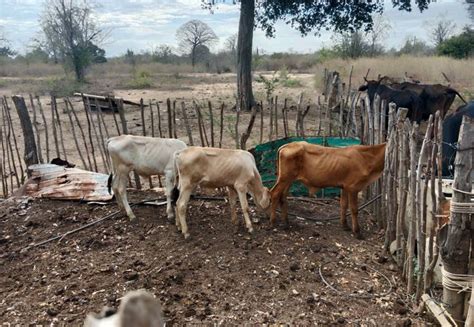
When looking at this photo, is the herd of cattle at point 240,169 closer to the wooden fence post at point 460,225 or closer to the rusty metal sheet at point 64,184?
the rusty metal sheet at point 64,184

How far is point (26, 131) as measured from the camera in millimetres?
6895

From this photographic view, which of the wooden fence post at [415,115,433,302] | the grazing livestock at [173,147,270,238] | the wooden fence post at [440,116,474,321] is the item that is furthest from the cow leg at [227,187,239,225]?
the wooden fence post at [440,116,474,321]

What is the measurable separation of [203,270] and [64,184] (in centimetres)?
287

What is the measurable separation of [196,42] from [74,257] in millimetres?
55803

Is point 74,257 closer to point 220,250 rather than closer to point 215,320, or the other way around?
point 220,250

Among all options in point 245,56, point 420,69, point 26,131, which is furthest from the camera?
point 420,69

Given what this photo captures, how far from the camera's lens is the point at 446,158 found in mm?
6355

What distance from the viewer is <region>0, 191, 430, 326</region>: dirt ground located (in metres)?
3.69

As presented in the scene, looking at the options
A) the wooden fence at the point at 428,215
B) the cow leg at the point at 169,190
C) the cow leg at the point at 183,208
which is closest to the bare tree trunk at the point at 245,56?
the cow leg at the point at 169,190

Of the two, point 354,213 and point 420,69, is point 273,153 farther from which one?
point 420,69

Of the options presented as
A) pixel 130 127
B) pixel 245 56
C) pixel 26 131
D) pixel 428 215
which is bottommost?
pixel 130 127

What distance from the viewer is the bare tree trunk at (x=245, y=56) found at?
14695 mm

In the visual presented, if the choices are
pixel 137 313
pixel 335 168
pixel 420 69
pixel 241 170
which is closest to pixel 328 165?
pixel 335 168

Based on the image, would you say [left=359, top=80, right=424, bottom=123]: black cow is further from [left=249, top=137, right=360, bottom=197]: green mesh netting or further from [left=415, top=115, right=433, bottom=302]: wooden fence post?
[left=415, top=115, right=433, bottom=302]: wooden fence post
